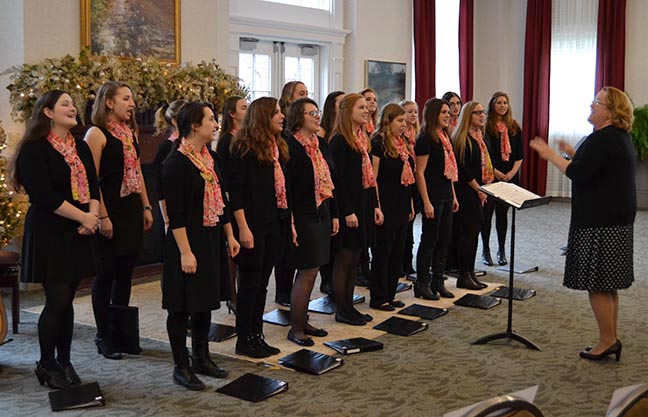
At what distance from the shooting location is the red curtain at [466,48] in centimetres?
1303

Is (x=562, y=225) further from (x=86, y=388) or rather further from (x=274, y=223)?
(x=86, y=388)

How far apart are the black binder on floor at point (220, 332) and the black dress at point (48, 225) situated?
3.87 feet

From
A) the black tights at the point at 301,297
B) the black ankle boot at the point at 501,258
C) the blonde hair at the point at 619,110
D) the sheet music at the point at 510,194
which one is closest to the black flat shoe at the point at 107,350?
the black tights at the point at 301,297

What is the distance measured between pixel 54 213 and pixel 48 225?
7 cm

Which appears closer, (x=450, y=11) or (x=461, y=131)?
(x=461, y=131)

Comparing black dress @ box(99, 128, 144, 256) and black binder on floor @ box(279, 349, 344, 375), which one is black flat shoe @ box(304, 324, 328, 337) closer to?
black binder on floor @ box(279, 349, 344, 375)

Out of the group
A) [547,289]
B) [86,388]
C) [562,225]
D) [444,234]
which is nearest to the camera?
[86,388]

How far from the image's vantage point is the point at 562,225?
10.7m

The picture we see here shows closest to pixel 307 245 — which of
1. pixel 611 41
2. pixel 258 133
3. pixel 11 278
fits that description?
pixel 258 133

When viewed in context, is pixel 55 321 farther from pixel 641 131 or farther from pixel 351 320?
pixel 641 131

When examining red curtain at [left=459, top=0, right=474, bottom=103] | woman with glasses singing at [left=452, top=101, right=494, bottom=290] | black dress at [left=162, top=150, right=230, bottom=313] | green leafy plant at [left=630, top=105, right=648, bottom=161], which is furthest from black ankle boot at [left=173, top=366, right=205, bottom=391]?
red curtain at [left=459, top=0, right=474, bottom=103]

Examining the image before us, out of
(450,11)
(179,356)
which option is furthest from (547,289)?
(450,11)

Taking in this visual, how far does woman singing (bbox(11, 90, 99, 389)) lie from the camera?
388 cm

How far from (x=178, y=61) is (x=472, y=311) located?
12.3 ft
